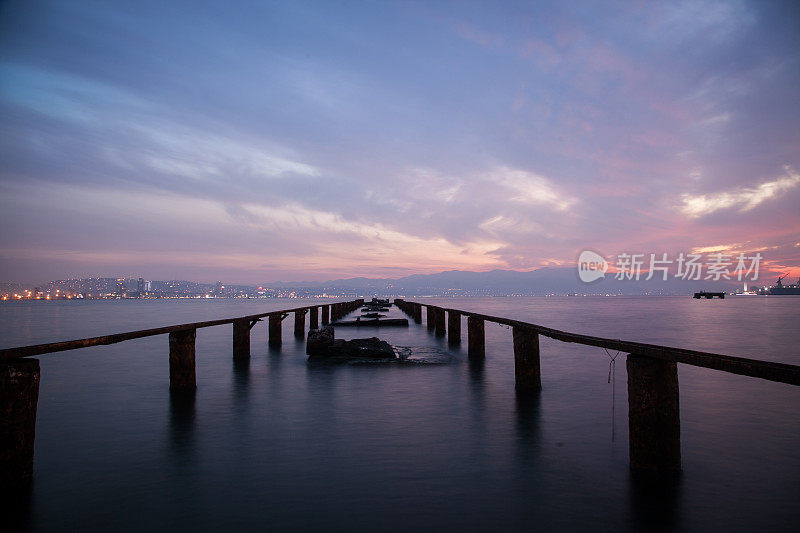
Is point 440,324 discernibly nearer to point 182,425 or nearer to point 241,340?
point 241,340

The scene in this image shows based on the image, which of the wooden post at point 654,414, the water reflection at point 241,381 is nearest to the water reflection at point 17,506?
the water reflection at point 241,381

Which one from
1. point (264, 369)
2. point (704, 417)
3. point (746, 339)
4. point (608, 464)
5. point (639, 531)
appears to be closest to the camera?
point (639, 531)

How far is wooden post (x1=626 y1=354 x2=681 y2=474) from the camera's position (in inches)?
206

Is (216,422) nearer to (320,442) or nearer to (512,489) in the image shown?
(320,442)

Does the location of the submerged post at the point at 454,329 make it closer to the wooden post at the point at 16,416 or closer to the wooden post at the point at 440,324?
the wooden post at the point at 440,324

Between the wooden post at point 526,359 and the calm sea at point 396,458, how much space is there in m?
0.59

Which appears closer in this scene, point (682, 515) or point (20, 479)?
point (682, 515)

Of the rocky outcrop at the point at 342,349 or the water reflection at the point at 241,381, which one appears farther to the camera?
the rocky outcrop at the point at 342,349

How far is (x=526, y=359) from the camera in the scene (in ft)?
35.2

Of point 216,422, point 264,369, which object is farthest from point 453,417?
point 264,369

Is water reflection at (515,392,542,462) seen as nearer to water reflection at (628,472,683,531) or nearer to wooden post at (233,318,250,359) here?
water reflection at (628,472,683,531)

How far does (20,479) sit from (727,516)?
7.25 meters

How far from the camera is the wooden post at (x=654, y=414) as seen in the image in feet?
17.1

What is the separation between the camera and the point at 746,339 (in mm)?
32969
